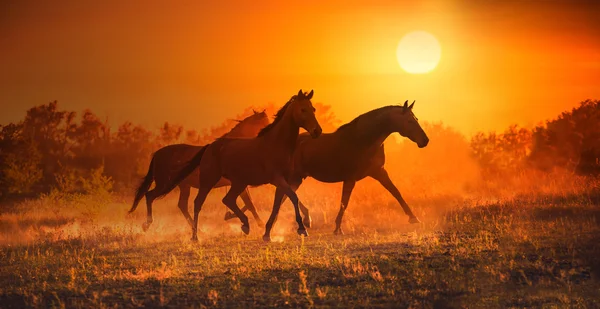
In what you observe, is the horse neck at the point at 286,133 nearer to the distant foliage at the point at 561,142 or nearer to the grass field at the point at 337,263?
the grass field at the point at 337,263

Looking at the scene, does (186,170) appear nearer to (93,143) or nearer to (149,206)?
(149,206)

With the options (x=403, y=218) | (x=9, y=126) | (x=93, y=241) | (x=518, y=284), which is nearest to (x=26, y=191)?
(x=9, y=126)

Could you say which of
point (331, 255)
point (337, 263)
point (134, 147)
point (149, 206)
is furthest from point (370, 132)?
point (134, 147)

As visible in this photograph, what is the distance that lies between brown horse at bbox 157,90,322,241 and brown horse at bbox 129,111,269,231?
1198mm

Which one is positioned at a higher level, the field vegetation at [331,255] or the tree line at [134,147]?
the tree line at [134,147]

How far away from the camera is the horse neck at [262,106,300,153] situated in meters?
13.8

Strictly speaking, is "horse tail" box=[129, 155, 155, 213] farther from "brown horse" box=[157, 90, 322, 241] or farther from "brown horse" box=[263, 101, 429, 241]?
"brown horse" box=[263, 101, 429, 241]

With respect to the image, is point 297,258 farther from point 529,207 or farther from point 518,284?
point 529,207

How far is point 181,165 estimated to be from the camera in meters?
16.8

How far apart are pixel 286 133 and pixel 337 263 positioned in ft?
13.1

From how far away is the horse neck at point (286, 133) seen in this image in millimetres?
13820

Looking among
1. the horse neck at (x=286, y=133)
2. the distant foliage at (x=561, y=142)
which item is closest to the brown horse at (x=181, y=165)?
the horse neck at (x=286, y=133)

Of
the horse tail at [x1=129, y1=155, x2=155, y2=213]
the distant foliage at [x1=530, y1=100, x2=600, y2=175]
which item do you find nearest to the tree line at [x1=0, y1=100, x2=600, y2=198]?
the distant foliage at [x1=530, y1=100, x2=600, y2=175]

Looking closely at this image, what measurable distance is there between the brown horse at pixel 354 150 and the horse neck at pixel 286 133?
0.68 m
